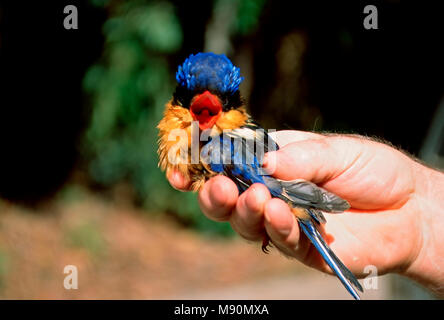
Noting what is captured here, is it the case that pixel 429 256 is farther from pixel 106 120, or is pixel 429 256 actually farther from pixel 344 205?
pixel 106 120

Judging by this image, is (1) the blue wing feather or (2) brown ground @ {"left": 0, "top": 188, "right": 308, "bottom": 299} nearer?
(1) the blue wing feather

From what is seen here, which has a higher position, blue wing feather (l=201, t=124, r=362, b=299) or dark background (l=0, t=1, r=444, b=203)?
dark background (l=0, t=1, r=444, b=203)

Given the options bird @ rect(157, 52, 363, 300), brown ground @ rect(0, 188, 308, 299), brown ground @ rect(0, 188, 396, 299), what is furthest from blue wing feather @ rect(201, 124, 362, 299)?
brown ground @ rect(0, 188, 308, 299)

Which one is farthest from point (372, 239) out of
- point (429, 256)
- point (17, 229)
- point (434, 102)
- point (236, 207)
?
point (434, 102)

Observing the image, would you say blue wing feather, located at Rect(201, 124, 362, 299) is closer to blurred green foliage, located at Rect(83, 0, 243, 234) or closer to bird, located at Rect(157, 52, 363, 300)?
bird, located at Rect(157, 52, 363, 300)

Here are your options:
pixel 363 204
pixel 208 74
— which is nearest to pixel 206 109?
pixel 208 74

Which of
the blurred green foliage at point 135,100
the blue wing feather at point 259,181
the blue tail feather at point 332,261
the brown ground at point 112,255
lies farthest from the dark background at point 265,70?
the blue tail feather at point 332,261
